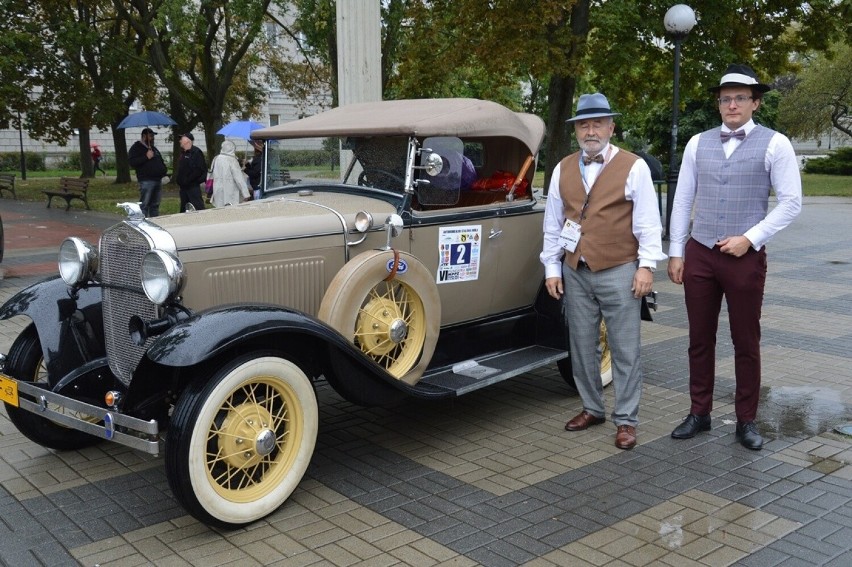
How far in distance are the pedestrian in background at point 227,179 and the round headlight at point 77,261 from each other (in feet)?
24.1

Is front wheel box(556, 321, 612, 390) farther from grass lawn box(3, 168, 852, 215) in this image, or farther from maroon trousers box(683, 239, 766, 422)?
grass lawn box(3, 168, 852, 215)

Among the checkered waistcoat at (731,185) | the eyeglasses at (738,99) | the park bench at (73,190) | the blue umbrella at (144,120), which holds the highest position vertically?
the blue umbrella at (144,120)

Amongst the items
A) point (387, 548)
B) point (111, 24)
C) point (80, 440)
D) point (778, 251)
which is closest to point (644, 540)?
point (387, 548)

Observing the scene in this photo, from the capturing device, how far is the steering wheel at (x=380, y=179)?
16.2ft

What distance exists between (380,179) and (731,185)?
6.63 ft

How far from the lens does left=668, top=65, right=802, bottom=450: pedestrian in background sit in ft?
14.4

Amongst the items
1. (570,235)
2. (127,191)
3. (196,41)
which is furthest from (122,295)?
(127,191)

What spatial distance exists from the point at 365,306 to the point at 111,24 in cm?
2784

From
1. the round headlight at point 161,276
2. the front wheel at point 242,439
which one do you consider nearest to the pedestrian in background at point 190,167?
the round headlight at point 161,276

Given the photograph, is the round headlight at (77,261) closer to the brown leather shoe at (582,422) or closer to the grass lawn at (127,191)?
the brown leather shoe at (582,422)

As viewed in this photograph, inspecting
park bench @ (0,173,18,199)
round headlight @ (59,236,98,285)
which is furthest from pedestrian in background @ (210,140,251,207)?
park bench @ (0,173,18,199)

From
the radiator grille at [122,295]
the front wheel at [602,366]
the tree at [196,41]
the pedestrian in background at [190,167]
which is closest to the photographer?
the radiator grille at [122,295]

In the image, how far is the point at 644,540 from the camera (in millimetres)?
3646

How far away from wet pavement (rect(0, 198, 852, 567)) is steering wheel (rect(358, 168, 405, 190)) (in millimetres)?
1511
